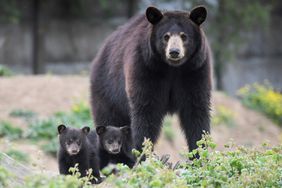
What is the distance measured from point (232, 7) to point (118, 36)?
462 inches

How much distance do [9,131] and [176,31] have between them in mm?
6862

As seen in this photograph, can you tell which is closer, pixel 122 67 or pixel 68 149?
pixel 68 149

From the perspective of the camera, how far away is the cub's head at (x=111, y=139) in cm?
→ 799

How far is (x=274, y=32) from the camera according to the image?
26469 mm

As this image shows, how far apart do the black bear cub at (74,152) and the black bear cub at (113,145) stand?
479 millimetres

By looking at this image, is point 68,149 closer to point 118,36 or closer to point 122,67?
point 122,67

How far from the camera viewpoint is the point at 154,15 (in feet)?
26.9

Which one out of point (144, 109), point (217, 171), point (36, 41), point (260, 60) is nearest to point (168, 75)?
point (144, 109)

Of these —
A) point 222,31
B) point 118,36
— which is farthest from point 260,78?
point 118,36

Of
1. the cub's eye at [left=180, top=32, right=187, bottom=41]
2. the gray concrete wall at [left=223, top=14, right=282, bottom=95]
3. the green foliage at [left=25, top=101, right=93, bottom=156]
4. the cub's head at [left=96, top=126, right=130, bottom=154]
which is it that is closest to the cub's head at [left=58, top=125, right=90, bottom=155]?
the cub's head at [left=96, top=126, right=130, bottom=154]

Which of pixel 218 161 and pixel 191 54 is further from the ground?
pixel 191 54

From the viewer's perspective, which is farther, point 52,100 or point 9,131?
point 52,100

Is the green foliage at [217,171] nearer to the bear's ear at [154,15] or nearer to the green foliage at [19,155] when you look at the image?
the bear's ear at [154,15]

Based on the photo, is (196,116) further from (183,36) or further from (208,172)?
(208,172)
